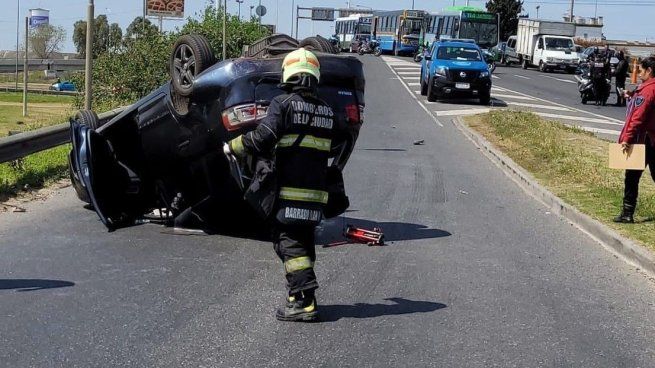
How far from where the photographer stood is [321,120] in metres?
6.46

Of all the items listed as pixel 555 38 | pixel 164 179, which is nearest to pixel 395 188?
pixel 164 179

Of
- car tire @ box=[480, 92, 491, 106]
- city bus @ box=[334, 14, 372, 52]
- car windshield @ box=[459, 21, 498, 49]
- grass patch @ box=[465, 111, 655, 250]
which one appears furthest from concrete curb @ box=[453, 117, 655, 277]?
city bus @ box=[334, 14, 372, 52]

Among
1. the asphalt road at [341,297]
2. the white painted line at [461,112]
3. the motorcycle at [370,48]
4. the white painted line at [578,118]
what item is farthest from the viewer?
the motorcycle at [370,48]

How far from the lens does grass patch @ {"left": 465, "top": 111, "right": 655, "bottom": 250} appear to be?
11.0m

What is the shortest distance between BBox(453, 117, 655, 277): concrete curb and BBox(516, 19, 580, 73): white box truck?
41.9 meters

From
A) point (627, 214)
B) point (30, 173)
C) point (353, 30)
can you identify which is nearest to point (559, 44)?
point (353, 30)

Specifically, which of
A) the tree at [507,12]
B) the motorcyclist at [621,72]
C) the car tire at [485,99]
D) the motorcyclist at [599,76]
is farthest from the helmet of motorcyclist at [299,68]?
the tree at [507,12]

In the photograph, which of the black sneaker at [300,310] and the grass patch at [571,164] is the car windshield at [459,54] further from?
the black sneaker at [300,310]

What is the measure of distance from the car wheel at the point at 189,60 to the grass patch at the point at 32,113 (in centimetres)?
1100

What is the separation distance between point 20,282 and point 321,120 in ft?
8.75

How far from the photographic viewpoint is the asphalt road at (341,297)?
5.80 metres

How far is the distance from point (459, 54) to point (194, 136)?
24.4 metres

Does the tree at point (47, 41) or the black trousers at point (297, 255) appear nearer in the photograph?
the black trousers at point (297, 255)

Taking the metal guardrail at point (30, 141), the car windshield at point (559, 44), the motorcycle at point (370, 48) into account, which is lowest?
the metal guardrail at point (30, 141)
